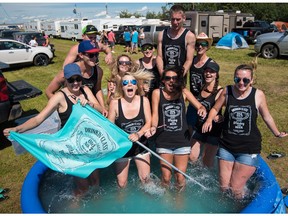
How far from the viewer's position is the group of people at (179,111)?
3496mm

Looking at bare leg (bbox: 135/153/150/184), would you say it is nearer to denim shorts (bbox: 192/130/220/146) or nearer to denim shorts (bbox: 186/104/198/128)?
denim shorts (bbox: 192/130/220/146)

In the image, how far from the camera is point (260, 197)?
3.35m

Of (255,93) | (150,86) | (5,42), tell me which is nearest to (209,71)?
(255,93)

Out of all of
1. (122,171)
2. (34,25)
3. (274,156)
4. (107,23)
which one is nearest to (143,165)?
(122,171)

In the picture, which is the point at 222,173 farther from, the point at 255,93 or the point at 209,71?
the point at 209,71

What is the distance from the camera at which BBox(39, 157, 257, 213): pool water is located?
383 cm

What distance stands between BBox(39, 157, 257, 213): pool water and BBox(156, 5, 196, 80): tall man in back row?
1809 mm

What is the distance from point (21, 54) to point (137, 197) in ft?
42.5

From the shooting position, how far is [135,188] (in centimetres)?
420

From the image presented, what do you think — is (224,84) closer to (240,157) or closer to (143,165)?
(240,157)

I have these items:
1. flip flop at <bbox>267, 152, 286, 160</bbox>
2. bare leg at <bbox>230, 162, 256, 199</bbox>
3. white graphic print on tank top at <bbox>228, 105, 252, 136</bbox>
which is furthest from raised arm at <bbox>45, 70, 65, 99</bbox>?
flip flop at <bbox>267, 152, 286, 160</bbox>

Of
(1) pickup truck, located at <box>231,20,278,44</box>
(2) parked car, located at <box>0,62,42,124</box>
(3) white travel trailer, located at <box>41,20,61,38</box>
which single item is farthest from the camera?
(3) white travel trailer, located at <box>41,20,61,38</box>

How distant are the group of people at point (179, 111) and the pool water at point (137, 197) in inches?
5.3

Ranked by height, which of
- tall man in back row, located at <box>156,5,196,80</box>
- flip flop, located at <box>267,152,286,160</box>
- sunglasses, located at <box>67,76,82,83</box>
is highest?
tall man in back row, located at <box>156,5,196,80</box>
